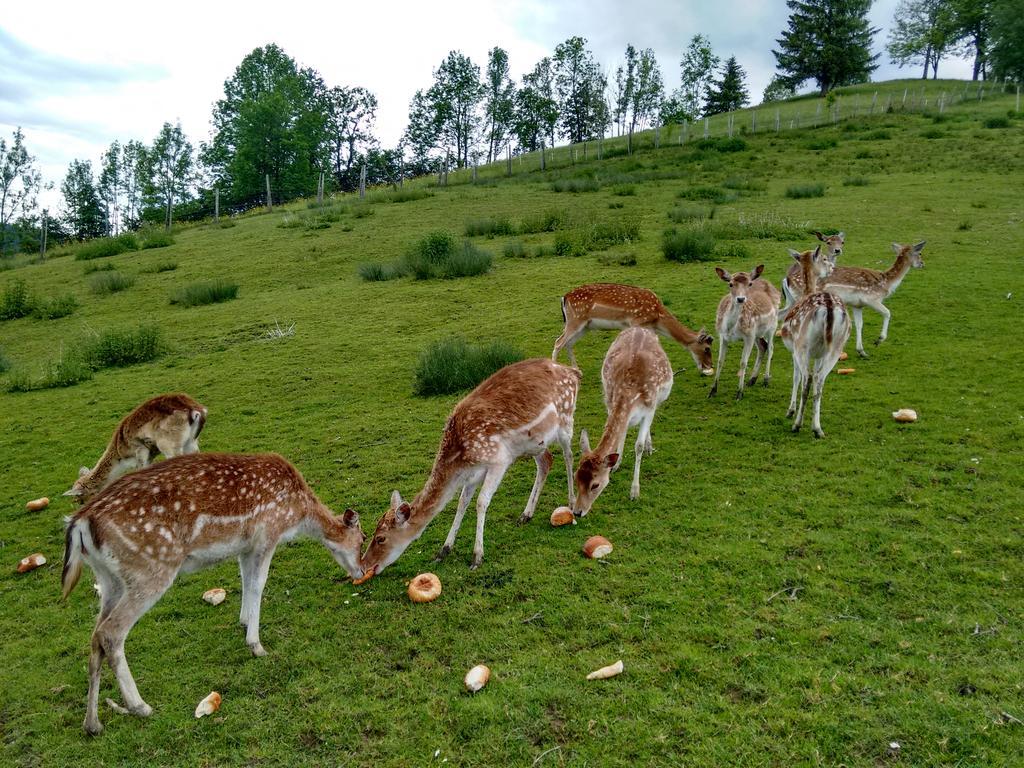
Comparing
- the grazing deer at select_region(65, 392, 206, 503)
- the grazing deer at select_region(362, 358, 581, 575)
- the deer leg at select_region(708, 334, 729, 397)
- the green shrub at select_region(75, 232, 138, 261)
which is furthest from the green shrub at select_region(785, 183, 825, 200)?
the green shrub at select_region(75, 232, 138, 261)

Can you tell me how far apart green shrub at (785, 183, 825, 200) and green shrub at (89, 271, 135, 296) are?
78.7 feet

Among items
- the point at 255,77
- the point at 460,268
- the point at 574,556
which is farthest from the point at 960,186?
the point at 255,77

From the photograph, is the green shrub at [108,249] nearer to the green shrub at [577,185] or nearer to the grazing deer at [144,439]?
the green shrub at [577,185]

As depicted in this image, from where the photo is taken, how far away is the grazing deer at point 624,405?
6562 millimetres

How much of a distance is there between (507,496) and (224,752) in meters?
4.04

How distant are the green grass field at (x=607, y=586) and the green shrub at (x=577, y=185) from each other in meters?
17.4

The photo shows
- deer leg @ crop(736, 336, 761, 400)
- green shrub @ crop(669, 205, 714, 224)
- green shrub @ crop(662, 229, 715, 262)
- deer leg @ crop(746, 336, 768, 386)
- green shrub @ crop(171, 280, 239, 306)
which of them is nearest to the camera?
deer leg @ crop(736, 336, 761, 400)

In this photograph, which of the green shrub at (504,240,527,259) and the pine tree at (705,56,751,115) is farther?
the pine tree at (705,56,751,115)

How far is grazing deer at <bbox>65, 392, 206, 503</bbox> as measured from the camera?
23.9 ft

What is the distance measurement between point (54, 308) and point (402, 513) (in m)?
18.8

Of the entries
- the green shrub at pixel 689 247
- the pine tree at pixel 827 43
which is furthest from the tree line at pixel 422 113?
the green shrub at pixel 689 247

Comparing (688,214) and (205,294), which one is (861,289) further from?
(205,294)

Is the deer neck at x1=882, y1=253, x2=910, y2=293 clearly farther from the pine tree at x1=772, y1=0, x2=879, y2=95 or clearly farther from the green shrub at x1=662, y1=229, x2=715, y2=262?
the pine tree at x1=772, y1=0, x2=879, y2=95

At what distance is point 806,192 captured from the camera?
2442 centimetres
